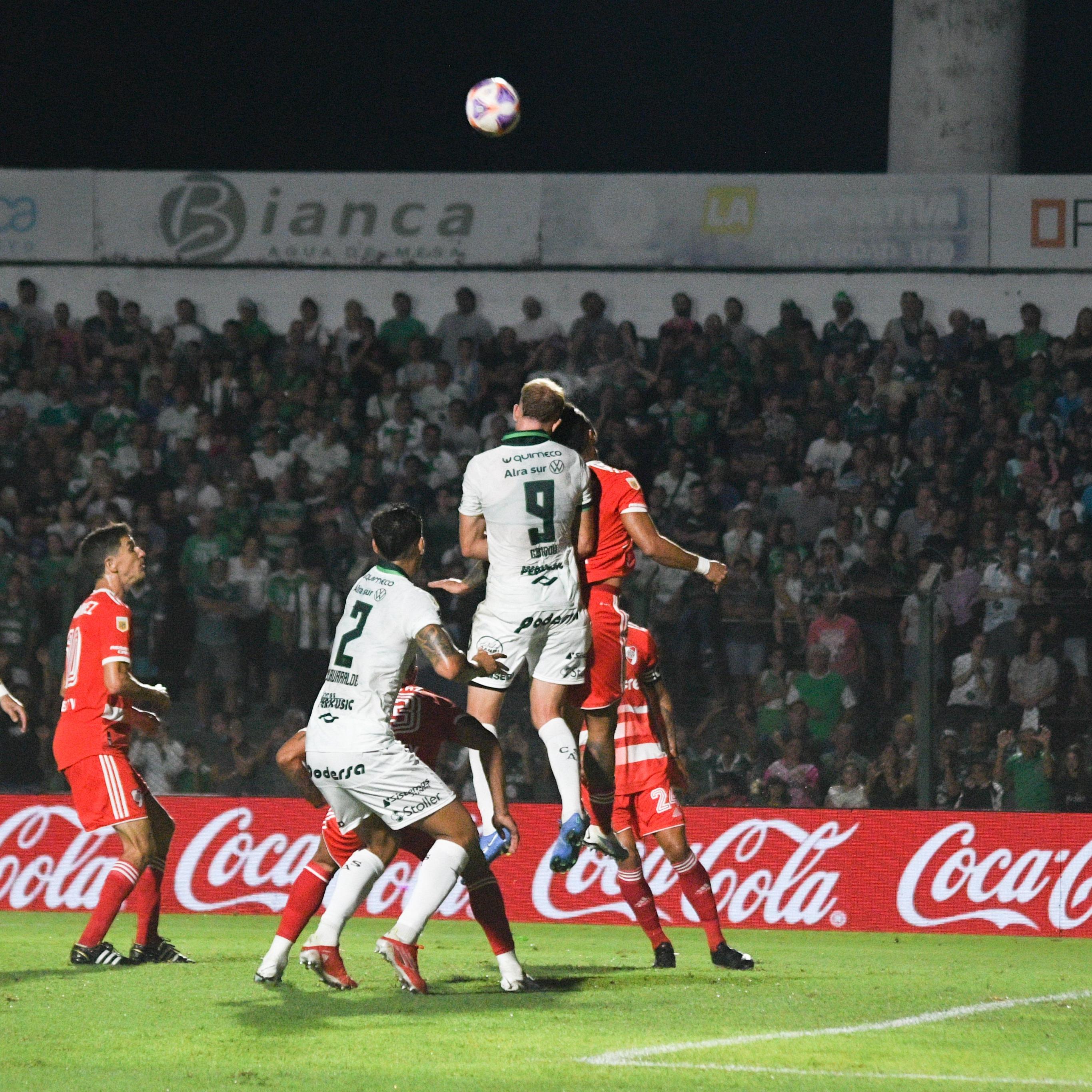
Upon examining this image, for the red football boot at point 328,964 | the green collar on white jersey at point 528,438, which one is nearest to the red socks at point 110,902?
the red football boot at point 328,964

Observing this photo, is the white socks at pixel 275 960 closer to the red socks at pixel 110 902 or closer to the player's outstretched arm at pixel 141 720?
the red socks at pixel 110 902

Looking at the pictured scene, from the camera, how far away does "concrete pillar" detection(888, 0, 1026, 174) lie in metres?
19.4

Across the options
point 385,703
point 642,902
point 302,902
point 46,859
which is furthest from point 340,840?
point 46,859

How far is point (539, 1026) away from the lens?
6.80 meters

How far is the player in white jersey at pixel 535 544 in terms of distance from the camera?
7.95 metres

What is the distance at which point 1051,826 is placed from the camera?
39.6ft

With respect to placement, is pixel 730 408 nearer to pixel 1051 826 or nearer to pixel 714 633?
pixel 714 633

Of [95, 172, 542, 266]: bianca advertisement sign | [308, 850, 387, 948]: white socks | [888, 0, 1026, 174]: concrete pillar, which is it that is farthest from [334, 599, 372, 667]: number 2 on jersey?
[888, 0, 1026, 174]: concrete pillar

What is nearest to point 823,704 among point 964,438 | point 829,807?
point 829,807

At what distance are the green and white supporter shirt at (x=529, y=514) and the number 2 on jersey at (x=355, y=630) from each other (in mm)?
967

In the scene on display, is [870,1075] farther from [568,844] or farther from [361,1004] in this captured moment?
[361,1004]

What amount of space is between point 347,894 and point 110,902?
6.24ft

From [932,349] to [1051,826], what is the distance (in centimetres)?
710

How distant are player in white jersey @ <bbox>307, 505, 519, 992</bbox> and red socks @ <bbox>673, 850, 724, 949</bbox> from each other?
6.86 feet
